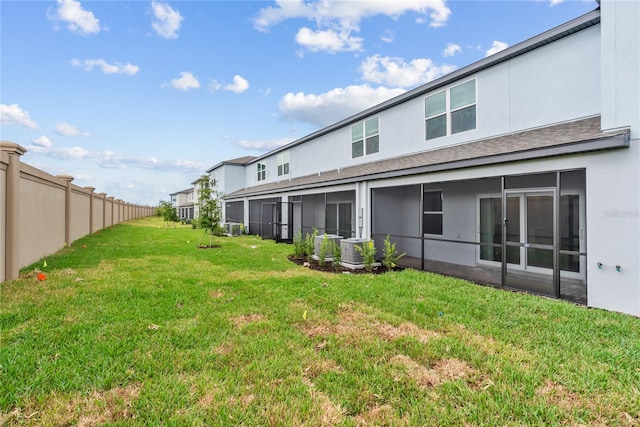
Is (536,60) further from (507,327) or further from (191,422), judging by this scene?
(191,422)

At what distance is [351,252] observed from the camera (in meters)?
9.33

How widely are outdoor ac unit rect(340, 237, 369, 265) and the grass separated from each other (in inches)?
108

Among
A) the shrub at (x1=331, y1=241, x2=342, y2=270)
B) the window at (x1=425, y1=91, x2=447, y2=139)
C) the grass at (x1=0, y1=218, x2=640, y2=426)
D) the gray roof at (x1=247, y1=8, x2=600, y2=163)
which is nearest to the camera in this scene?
the grass at (x1=0, y1=218, x2=640, y2=426)

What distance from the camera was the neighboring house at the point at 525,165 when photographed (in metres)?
5.33

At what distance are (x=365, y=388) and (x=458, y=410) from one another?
0.82 m

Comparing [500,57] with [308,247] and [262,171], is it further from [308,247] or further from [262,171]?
[262,171]

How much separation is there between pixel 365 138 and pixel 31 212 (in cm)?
1147

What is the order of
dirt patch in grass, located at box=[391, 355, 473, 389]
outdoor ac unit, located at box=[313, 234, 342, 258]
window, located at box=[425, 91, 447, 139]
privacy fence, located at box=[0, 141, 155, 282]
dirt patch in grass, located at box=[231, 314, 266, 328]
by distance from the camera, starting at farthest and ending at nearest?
outdoor ac unit, located at box=[313, 234, 342, 258], window, located at box=[425, 91, 447, 139], privacy fence, located at box=[0, 141, 155, 282], dirt patch in grass, located at box=[231, 314, 266, 328], dirt patch in grass, located at box=[391, 355, 473, 389]

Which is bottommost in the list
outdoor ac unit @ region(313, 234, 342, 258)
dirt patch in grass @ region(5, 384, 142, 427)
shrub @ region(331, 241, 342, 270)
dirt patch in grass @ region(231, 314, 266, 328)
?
dirt patch in grass @ region(5, 384, 142, 427)

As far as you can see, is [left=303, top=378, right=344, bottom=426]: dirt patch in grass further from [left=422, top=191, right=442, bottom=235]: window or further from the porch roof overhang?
[left=422, top=191, right=442, bottom=235]: window

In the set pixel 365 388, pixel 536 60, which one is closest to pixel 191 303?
pixel 365 388

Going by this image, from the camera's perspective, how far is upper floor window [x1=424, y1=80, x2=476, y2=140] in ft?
30.7

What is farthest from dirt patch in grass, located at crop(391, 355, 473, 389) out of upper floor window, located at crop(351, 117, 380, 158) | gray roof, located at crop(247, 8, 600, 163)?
upper floor window, located at crop(351, 117, 380, 158)

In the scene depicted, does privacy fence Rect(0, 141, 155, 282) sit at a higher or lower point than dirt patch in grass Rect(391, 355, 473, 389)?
higher
